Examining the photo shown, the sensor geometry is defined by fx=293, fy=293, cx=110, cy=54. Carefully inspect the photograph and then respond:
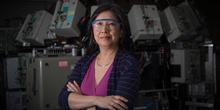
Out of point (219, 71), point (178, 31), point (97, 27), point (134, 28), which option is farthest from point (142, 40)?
point (97, 27)

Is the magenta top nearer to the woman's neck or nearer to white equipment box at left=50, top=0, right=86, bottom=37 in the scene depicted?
the woman's neck

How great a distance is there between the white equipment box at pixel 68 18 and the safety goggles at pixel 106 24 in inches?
116

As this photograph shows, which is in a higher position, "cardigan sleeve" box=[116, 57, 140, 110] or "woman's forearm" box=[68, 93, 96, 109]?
"cardigan sleeve" box=[116, 57, 140, 110]

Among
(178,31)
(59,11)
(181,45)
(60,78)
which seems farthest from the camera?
(181,45)

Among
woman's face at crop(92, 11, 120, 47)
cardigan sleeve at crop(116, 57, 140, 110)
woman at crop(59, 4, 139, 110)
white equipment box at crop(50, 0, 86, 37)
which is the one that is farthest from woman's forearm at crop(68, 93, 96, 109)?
white equipment box at crop(50, 0, 86, 37)

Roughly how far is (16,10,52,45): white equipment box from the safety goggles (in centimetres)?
363

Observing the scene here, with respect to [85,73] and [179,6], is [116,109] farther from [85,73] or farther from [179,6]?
[179,6]

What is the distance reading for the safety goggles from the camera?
67.0 inches

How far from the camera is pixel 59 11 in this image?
5027 millimetres

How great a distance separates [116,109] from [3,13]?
18.3ft

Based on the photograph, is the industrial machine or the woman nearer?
the woman

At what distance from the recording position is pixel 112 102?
1594 millimetres

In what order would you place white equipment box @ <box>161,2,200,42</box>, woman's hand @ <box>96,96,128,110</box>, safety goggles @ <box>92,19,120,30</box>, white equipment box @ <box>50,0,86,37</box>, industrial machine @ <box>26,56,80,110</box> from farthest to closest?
white equipment box @ <box>161,2,200,42</box>
white equipment box @ <box>50,0,86,37</box>
industrial machine @ <box>26,56,80,110</box>
safety goggles @ <box>92,19,120,30</box>
woman's hand @ <box>96,96,128,110</box>

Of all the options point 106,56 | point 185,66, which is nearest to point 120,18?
point 106,56
